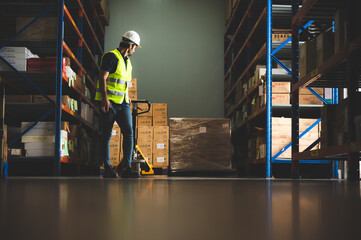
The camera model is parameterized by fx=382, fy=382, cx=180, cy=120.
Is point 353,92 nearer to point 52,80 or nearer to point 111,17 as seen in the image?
point 52,80

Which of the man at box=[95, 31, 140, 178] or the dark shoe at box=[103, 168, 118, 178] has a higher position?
the man at box=[95, 31, 140, 178]

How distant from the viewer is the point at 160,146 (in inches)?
335

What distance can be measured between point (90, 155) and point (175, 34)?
15.4 ft

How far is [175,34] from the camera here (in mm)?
11711

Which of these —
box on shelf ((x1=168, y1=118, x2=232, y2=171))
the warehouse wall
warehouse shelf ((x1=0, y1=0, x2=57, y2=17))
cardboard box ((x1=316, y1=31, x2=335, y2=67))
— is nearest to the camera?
cardboard box ((x1=316, y1=31, x2=335, y2=67))

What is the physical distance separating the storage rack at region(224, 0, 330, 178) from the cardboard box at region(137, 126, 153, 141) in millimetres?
2079

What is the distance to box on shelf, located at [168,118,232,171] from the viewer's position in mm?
8336

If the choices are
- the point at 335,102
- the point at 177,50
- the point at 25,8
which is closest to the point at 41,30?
the point at 25,8

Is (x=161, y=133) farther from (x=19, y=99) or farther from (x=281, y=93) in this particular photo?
(x=19, y=99)

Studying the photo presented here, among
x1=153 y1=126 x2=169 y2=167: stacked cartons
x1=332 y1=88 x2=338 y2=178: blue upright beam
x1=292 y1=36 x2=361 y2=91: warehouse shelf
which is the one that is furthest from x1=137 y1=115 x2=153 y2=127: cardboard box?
x1=292 y1=36 x2=361 y2=91: warehouse shelf

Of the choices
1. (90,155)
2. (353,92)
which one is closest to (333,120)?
(353,92)

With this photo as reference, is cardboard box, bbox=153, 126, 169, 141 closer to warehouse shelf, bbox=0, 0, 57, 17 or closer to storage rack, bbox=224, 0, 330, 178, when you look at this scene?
storage rack, bbox=224, 0, 330, 178

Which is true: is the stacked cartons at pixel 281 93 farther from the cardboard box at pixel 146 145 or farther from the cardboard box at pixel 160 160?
the cardboard box at pixel 146 145

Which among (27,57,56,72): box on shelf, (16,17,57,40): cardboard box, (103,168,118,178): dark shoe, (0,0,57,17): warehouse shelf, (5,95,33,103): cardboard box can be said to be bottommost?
(103,168,118,178): dark shoe
